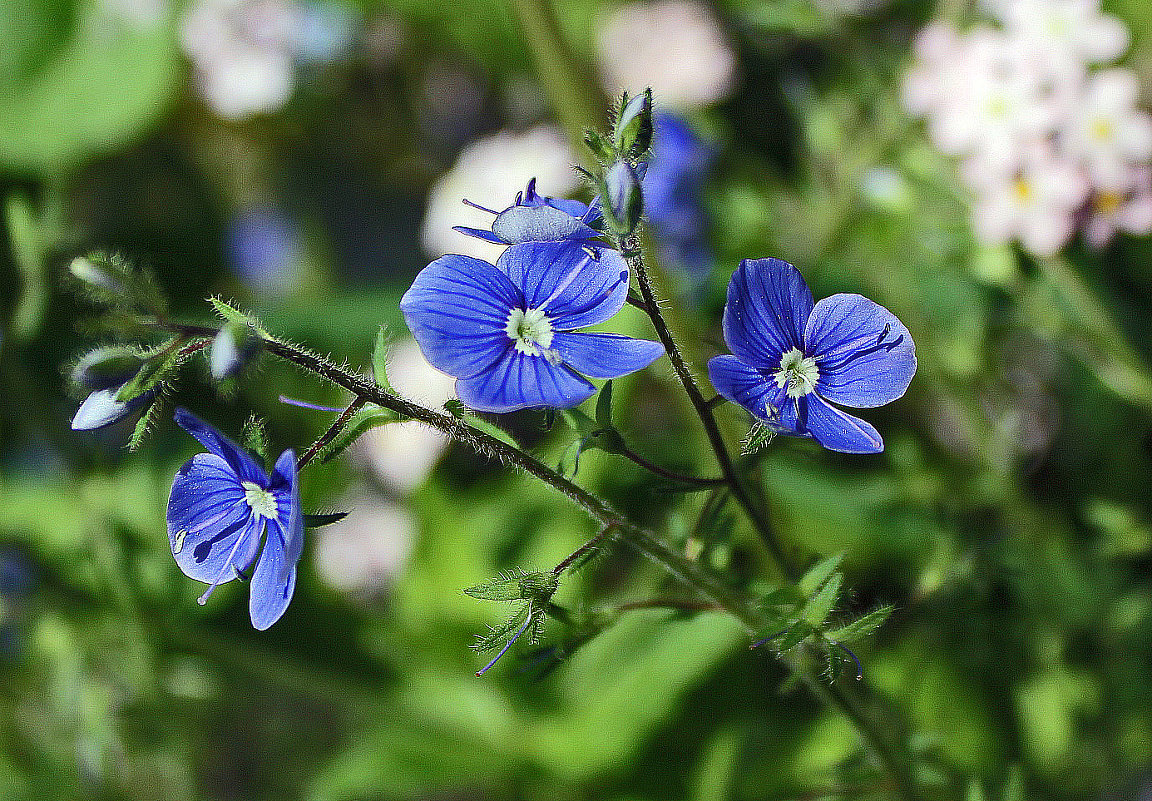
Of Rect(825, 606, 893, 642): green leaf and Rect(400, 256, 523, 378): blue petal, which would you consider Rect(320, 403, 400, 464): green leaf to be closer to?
Rect(400, 256, 523, 378): blue petal

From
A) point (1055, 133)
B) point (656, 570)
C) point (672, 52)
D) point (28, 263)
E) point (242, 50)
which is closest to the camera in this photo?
point (28, 263)

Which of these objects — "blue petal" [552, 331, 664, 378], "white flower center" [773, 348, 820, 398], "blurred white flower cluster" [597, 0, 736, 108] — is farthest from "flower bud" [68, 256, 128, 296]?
"blurred white flower cluster" [597, 0, 736, 108]

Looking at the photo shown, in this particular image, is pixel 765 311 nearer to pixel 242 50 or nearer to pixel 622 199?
pixel 622 199

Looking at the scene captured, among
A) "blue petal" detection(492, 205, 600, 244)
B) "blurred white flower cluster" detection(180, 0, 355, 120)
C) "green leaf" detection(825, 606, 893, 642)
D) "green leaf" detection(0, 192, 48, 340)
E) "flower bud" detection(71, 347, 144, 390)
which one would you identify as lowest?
"green leaf" detection(825, 606, 893, 642)

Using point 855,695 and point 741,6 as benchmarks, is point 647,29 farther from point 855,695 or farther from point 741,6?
point 855,695

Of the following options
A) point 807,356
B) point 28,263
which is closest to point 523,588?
point 807,356

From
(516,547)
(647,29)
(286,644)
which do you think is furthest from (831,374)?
(647,29)

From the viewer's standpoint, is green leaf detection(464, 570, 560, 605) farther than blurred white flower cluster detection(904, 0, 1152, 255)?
No

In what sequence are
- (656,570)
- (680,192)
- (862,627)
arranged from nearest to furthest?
1. (862,627)
2. (656,570)
3. (680,192)
